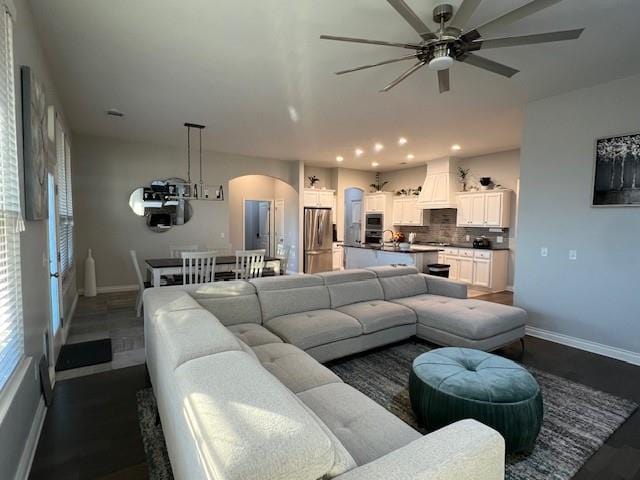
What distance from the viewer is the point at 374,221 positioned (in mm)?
9477

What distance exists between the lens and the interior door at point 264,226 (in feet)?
32.3

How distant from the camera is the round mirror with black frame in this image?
6.59 meters

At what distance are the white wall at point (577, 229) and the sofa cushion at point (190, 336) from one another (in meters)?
4.00

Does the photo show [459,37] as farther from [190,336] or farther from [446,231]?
[446,231]

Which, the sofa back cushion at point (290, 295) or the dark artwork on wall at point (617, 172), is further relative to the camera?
the dark artwork on wall at point (617, 172)

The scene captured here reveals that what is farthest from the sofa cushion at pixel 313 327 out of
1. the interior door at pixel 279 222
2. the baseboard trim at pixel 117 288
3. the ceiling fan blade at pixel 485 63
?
the interior door at pixel 279 222

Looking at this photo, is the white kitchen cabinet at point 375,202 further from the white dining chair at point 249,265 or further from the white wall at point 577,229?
the white dining chair at point 249,265

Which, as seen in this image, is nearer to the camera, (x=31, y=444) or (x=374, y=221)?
(x=31, y=444)

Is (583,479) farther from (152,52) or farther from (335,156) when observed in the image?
(335,156)

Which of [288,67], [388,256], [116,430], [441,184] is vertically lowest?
[116,430]

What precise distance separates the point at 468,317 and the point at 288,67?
9.99 ft

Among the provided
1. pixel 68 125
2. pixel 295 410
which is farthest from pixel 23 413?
pixel 68 125

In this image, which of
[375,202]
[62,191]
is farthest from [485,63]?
Result: [375,202]

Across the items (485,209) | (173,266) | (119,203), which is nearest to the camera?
(173,266)
